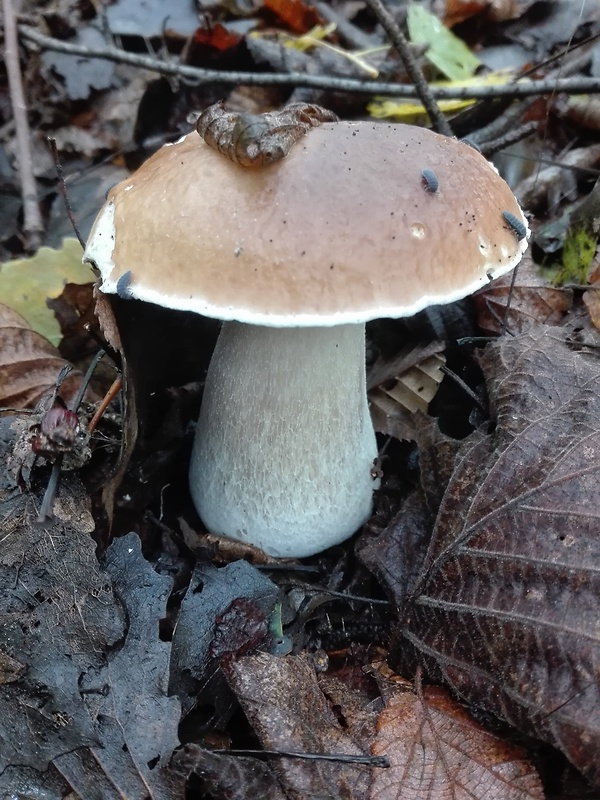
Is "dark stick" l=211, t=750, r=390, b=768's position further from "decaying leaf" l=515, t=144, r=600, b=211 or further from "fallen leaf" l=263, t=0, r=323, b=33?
"fallen leaf" l=263, t=0, r=323, b=33

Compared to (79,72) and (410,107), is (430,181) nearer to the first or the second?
(410,107)

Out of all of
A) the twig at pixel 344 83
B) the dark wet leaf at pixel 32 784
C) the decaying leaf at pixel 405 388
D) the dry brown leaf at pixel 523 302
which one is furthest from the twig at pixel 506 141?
the dark wet leaf at pixel 32 784

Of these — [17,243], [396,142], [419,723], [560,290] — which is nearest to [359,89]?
[560,290]

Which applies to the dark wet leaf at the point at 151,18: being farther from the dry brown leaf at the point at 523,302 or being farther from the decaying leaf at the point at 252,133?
the decaying leaf at the point at 252,133

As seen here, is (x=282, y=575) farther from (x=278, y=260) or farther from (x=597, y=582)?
(x=278, y=260)

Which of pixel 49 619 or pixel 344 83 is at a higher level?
pixel 344 83

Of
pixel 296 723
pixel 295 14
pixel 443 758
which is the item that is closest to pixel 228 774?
pixel 296 723
